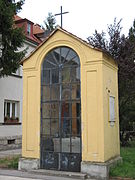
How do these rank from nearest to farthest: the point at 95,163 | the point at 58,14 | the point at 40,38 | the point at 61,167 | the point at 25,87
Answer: the point at 95,163
the point at 61,167
the point at 25,87
the point at 58,14
the point at 40,38

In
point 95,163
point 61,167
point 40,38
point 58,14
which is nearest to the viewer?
point 95,163

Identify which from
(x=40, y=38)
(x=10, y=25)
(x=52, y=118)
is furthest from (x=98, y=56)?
(x=40, y=38)

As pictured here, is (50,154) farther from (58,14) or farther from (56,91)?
(58,14)

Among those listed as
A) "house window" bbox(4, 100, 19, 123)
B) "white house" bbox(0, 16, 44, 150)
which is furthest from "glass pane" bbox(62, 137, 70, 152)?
"house window" bbox(4, 100, 19, 123)

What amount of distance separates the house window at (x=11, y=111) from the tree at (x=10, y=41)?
12.3 feet

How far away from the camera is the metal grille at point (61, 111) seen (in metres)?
8.64

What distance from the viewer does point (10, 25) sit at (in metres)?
14.0

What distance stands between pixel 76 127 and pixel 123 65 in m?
6.90

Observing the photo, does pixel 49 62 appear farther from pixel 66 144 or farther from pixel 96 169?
pixel 96 169

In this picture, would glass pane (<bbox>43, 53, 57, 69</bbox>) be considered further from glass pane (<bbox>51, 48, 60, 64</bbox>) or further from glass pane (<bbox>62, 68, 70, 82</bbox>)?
glass pane (<bbox>62, 68, 70, 82</bbox>)

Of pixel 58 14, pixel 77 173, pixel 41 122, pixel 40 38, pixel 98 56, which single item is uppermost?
pixel 40 38

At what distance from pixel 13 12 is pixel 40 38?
10.5 m

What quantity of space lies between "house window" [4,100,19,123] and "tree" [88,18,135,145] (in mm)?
7043

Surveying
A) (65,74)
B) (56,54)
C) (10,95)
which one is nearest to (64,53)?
(56,54)
